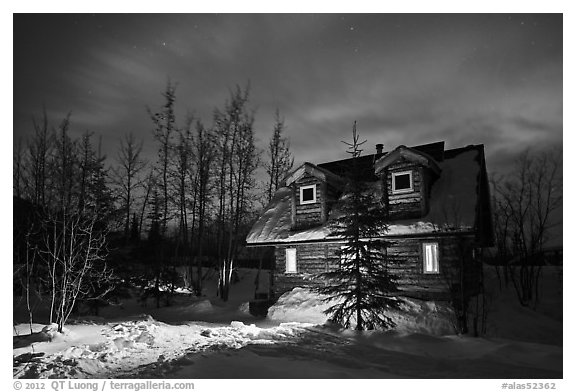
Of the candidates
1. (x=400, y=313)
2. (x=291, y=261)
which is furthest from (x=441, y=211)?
(x=291, y=261)

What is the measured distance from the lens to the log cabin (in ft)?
44.0

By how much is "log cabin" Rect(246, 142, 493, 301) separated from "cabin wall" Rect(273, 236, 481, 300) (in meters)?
0.03

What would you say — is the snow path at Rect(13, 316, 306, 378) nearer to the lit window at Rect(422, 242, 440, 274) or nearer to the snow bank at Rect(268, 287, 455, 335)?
the snow bank at Rect(268, 287, 455, 335)

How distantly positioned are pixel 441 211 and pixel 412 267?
2.37m

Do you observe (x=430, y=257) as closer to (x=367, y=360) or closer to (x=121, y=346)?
(x=367, y=360)

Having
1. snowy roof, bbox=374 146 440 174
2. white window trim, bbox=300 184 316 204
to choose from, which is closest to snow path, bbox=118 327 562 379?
snowy roof, bbox=374 146 440 174

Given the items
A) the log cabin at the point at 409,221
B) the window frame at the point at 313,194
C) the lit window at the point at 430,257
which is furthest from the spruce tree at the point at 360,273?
the window frame at the point at 313,194

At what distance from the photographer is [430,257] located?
13.9 meters

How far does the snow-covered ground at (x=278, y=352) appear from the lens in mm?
6797

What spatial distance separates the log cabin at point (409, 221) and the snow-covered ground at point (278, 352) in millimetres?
1873

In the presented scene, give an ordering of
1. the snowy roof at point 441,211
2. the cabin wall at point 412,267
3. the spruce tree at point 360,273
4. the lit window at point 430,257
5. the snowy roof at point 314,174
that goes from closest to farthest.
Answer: the spruce tree at point 360,273
the cabin wall at point 412,267
the snowy roof at point 441,211
the lit window at point 430,257
the snowy roof at point 314,174

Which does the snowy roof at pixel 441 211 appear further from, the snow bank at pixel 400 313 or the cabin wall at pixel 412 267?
the snow bank at pixel 400 313
